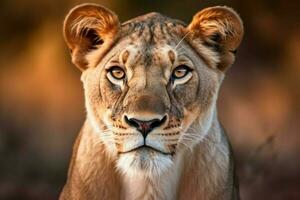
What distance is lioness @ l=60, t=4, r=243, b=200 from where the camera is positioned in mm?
6094

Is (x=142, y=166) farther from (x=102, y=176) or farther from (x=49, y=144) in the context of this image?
(x=49, y=144)

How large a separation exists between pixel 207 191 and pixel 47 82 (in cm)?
344

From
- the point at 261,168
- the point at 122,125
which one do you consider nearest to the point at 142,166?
the point at 122,125

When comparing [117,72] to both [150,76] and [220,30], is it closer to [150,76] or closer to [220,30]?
[150,76]

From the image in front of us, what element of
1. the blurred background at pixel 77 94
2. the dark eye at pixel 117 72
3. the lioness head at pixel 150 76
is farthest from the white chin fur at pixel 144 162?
the blurred background at pixel 77 94

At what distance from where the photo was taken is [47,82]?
9.71 m

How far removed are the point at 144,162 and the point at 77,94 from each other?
11.6ft

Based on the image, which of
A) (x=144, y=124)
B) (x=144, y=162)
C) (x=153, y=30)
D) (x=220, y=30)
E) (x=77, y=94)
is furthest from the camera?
(x=77, y=94)

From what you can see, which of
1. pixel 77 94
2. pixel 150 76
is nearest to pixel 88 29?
pixel 150 76

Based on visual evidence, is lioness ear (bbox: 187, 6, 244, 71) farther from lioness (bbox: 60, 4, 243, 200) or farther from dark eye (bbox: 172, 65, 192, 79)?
dark eye (bbox: 172, 65, 192, 79)

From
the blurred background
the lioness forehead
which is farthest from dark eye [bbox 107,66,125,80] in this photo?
the blurred background

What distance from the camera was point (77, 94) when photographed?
9.56 meters

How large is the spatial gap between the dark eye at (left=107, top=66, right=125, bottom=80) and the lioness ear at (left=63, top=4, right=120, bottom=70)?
20 cm

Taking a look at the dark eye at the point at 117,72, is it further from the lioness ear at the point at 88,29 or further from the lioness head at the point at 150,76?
the lioness ear at the point at 88,29
